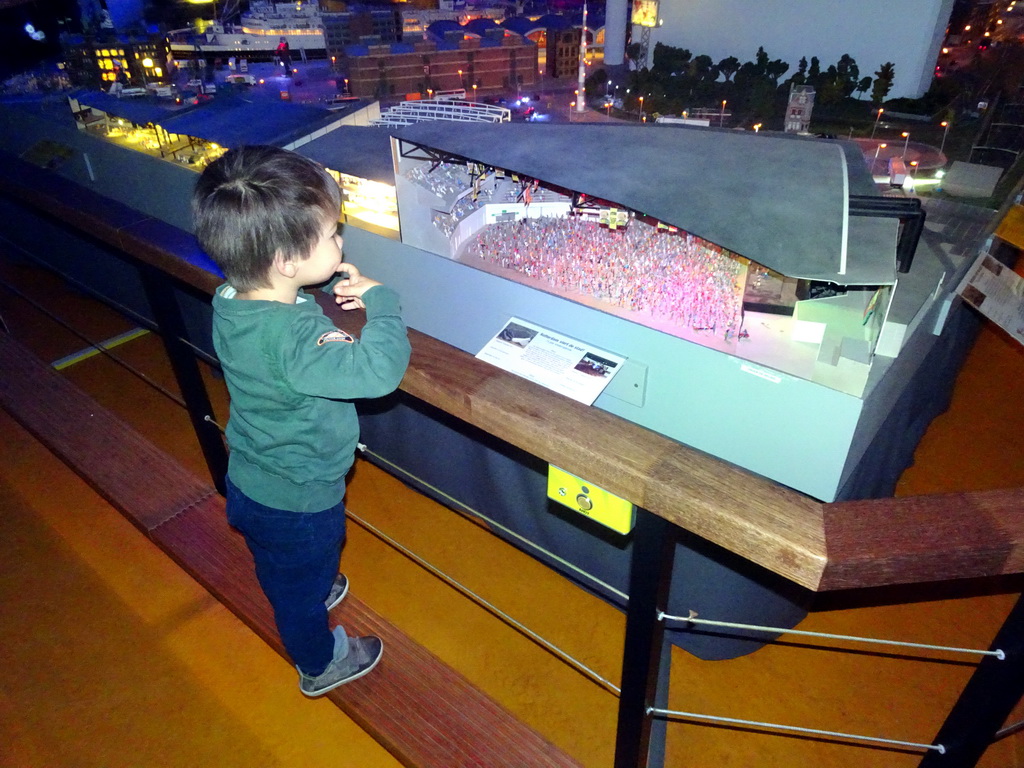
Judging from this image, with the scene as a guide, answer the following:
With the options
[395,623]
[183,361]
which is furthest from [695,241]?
[183,361]

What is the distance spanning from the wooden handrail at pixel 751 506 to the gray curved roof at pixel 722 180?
3.88 ft

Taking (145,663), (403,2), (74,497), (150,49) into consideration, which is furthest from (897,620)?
(403,2)

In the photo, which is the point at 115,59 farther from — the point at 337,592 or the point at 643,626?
the point at 643,626

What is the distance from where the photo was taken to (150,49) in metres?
6.09

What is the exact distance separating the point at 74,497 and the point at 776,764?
280 centimetres

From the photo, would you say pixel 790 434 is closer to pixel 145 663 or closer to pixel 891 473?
pixel 891 473

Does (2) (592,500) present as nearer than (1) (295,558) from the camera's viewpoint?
Yes

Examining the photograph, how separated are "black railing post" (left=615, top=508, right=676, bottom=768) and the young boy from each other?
0.49 meters

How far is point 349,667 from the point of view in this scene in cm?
155

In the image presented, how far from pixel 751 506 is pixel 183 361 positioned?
5.44 ft

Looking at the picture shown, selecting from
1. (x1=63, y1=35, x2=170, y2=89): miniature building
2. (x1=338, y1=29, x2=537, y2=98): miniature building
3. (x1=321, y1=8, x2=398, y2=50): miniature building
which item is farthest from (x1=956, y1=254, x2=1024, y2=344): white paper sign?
(x1=63, y1=35, x2=170, y2=89): miniature building

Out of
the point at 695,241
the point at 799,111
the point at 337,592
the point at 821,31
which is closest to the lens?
the point at 337,592

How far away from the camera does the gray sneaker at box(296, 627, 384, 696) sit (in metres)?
1.52

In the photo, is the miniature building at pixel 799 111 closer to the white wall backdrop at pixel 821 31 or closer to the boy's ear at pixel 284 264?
the white wall backdrop at pixel 821 31
